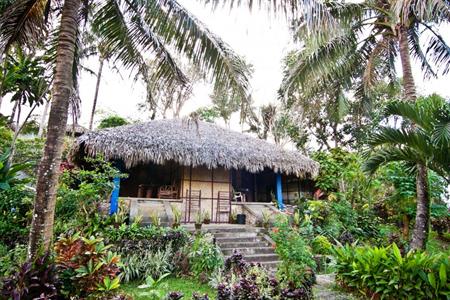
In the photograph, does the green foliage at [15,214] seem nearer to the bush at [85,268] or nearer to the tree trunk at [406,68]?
the bush at [85,268]

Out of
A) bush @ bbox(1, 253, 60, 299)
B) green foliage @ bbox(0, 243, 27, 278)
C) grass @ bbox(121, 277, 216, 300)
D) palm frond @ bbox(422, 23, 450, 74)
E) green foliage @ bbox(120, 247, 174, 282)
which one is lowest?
grass @ bbox(121, 277, 216, 300)

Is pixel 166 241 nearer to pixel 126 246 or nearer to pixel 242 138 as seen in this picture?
pixel 126 246

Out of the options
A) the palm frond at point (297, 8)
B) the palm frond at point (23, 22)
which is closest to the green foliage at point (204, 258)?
the palm frond at point (297, 8)

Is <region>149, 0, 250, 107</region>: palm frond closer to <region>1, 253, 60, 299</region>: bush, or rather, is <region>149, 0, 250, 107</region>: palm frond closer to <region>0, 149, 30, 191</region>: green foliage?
<region>0, 149, 30, 191</region>: green foliage

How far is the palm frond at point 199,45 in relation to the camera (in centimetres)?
452

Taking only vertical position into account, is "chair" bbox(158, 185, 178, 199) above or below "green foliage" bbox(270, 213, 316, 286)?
above

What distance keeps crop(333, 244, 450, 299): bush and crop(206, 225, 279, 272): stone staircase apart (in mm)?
2301

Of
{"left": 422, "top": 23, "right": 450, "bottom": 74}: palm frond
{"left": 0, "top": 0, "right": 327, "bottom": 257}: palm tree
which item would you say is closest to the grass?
{"left": 0, "top": 0, "right": 327, "bottom": 257}: palm tree

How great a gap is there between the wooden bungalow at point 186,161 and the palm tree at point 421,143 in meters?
4.92

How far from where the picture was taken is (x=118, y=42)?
5688 millimetres

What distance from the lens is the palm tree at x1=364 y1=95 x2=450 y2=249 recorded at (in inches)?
161

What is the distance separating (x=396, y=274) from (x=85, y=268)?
430cm

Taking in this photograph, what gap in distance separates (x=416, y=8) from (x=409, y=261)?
4874 mm

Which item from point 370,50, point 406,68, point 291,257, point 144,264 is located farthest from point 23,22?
point 370,50
